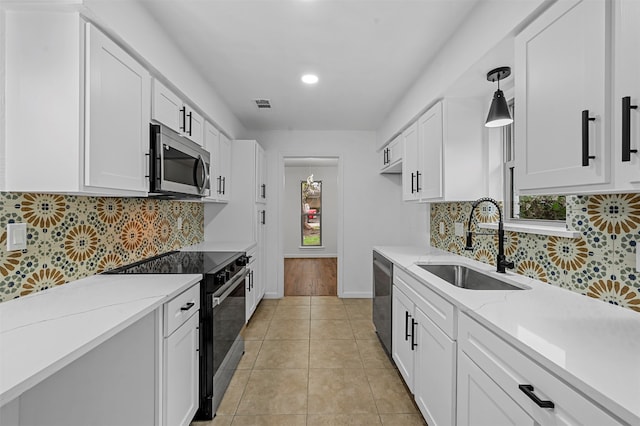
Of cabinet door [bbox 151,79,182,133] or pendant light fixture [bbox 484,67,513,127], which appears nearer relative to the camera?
pendant light fixture [bbox 484,67,513,127]

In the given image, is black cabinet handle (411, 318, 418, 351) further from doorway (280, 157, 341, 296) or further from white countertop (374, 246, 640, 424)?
doorway (280, 157, 341, 296)

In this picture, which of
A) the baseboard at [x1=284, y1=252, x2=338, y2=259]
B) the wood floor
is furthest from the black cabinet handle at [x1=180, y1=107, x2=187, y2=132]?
the baseboard at [x1=284, y1=252, x2=338, y2=259]

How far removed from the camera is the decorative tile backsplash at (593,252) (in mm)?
1312

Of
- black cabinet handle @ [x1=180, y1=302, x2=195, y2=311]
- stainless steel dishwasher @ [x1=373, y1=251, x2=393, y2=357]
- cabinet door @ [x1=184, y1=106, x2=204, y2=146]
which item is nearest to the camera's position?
black cabinet handle @ [x1=180, y1=302, x2=195, y2=311]

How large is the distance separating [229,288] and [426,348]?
1.39 meters

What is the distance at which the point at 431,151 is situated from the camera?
2.69m

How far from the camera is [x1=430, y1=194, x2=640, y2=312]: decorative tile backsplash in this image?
4.30 feet

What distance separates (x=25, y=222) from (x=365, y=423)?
2.12 m

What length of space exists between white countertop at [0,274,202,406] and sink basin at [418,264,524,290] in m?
1.74

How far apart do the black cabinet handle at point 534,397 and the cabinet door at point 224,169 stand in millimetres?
3008

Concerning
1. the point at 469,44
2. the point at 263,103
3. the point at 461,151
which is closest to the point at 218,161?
the point at 263,103

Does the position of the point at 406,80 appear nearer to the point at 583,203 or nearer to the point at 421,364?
the point at 583,203

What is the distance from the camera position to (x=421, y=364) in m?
1.97

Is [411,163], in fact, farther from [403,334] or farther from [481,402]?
[481,402]
